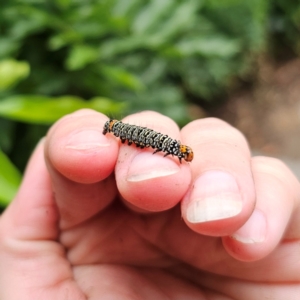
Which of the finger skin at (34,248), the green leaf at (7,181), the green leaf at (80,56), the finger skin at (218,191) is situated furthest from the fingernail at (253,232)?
the green leaf at (80,56)

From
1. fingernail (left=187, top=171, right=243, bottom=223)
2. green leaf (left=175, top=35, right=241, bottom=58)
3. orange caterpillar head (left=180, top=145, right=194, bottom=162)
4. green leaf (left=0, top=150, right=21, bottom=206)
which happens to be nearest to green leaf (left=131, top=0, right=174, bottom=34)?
green leaf (left=175, top=35, right=241, bottom=58)

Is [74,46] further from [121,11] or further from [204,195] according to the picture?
[204,195]

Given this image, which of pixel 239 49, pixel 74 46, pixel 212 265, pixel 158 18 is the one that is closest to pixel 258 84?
pixel 239 49

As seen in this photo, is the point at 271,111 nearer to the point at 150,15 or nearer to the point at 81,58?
the point at 150,15

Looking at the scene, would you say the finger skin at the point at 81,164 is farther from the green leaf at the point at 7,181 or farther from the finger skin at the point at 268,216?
the green leaf at the point at 7,181

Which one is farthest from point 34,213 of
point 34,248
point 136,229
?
point 136,229

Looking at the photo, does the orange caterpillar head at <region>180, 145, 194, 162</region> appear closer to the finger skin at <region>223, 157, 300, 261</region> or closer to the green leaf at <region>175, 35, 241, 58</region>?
the finger skin at <region>223, 157, 300, 261</region>

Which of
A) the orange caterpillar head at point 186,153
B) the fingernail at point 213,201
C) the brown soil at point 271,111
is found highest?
the orange caterpillar head at point 186,153
